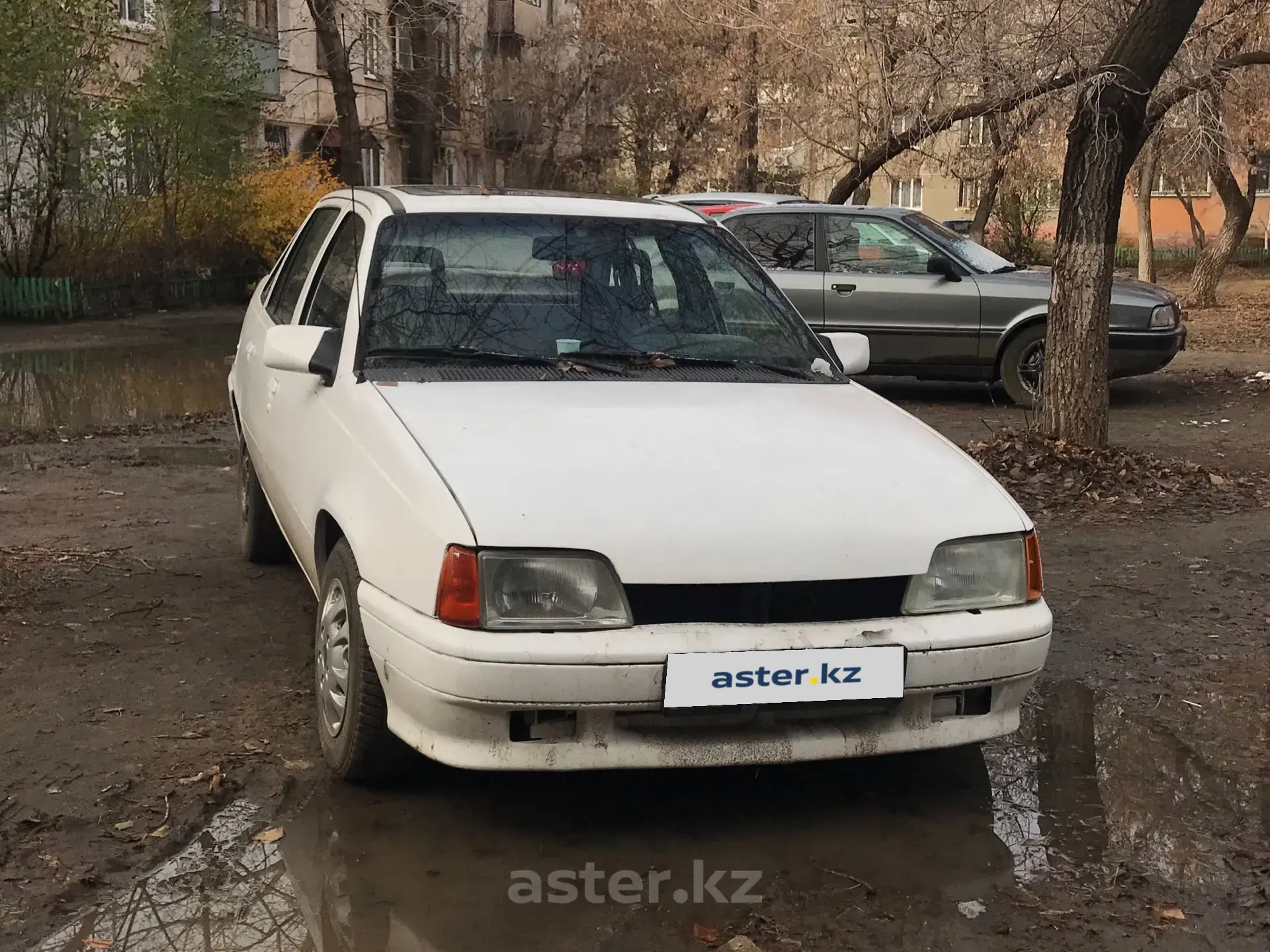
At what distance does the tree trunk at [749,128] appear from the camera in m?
24.8

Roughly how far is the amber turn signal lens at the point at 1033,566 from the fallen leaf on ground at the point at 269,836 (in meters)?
1.98

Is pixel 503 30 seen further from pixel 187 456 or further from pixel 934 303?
pixel 187 456

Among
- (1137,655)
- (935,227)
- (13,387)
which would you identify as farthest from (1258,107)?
(1137,655)

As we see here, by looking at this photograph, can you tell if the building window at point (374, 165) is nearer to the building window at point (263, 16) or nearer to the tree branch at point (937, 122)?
the building window at point (263, 16)

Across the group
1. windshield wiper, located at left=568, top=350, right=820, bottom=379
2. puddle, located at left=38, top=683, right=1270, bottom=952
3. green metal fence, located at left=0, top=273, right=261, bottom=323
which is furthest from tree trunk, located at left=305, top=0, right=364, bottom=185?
puddle, located at left=38, top=683, right=1270, bottom=952

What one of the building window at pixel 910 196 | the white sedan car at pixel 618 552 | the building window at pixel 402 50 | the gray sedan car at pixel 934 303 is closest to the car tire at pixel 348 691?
the white sedan car at pixel 618 552

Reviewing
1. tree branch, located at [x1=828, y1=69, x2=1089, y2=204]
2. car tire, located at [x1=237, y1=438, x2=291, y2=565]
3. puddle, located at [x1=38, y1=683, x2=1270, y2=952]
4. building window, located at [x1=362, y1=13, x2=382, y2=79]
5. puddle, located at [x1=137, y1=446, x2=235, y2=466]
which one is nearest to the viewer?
puddle, located at [x1=38, y1=683, x2=1270, y2=952]

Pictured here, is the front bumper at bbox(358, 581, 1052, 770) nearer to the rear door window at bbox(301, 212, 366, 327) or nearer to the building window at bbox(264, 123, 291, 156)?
the rear door window at bbox(301, 212, 366, 327)

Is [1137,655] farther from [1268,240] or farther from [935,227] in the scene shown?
[1268,240]

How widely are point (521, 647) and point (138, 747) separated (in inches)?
60.7

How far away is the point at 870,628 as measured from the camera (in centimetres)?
342

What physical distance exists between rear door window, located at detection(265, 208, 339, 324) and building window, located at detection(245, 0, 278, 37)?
A: 2165 cm

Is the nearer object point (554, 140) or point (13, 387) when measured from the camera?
point (13, 387)

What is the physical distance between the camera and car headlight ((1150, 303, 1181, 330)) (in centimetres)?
1153
